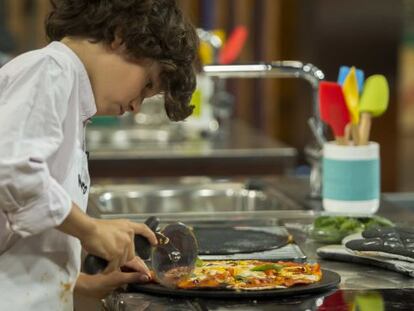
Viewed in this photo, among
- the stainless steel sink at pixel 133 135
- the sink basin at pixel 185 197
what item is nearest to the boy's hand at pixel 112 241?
the sink basin at pixel 185 197

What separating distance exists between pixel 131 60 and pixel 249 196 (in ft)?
4.54

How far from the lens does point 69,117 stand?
5.87 ft

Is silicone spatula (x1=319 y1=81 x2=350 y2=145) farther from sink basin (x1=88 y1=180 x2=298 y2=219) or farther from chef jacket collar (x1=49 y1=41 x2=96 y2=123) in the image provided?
chef jacket collar (x1=49 y1=41 x2=96 y2=123)

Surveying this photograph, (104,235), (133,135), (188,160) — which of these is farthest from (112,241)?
(133,135)

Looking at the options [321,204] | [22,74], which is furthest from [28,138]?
[321,204]

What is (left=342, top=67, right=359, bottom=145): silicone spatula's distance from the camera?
254cm

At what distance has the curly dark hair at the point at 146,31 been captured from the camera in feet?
6.02

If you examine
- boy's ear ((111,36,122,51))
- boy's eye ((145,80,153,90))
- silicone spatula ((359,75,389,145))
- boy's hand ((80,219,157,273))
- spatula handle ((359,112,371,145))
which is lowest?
boy's hand ((80,219,157,273))

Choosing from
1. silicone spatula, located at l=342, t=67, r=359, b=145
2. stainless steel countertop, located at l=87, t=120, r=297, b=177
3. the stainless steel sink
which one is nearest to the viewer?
silicone spatula, located at l=342, t=67, r=359, b=145

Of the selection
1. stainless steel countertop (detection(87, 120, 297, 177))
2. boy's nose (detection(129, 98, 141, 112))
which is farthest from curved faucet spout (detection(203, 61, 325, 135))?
boy's nose (detection(129, 98, 141, 112))

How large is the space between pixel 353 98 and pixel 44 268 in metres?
1.00

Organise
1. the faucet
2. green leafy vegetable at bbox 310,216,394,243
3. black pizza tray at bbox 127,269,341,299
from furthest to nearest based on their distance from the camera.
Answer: the faucet, green leafy vegetable at bbox 310,216,394,243, black pizza tray at bbox 127,269,341,299

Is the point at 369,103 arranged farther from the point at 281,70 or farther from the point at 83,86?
the point at 83,86

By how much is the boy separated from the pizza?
108mm
